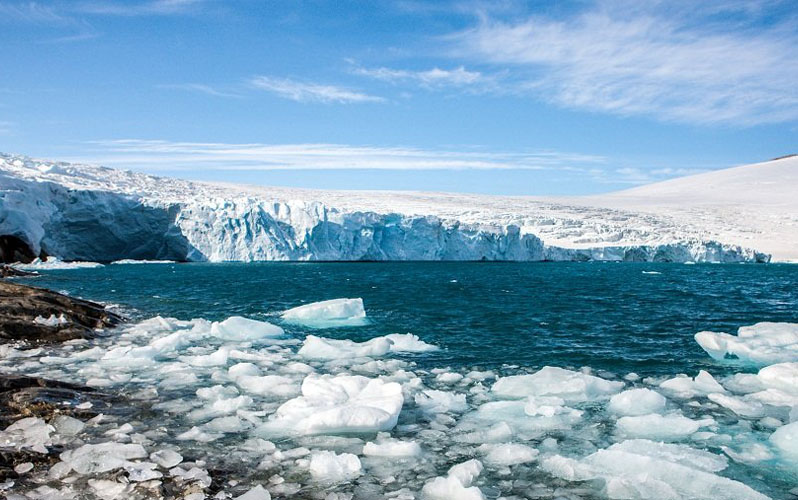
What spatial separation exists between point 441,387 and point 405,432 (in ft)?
6.02

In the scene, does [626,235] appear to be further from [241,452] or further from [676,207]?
[241,452]

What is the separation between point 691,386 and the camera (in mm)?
7086

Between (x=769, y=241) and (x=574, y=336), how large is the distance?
6366 centimetres

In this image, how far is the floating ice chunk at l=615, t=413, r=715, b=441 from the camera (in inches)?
211

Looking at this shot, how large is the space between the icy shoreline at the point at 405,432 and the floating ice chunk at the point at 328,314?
460cm

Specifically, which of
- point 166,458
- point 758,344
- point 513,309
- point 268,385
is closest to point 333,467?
point 166,458

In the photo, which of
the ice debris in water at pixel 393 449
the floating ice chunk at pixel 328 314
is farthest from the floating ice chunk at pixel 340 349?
the ice debris in water at pixel 393 449

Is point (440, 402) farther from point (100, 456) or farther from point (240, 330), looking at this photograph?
point (240, 330)

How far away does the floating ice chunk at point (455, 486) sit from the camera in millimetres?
3898

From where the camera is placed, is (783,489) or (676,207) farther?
(676,207)

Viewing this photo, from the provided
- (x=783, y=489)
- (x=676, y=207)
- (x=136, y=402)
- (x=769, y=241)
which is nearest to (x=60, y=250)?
(x=136, y=402)

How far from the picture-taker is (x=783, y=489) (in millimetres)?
4230

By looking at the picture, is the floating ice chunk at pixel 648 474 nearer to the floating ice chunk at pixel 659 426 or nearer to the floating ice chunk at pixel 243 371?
the floating ice chunk at pixel 659 426

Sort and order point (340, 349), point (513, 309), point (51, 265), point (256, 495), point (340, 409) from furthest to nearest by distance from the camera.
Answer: point (51, 265) → point (513, 309) → point (340, 349) → point (340, 409) → point (256, 495)
